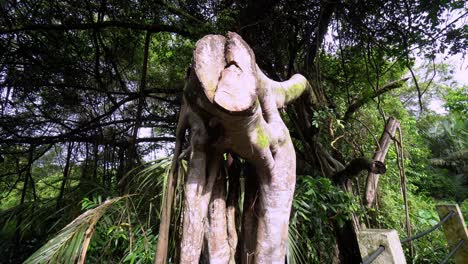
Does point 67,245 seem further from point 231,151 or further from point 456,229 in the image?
point 456,229

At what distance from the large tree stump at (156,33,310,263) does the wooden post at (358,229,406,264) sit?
15.6 inches

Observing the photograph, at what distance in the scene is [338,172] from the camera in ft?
6.10

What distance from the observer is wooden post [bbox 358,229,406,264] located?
967mm

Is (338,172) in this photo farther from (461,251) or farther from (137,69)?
(137,69)

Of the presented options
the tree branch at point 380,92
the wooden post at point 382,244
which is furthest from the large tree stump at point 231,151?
the tree branch at point 380,92

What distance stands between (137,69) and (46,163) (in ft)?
6.77

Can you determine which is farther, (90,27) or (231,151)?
(90,27)

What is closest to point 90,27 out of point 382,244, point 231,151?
point 231,151

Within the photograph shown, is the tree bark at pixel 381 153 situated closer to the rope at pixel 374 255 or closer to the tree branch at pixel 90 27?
the rope at pixel 374 255

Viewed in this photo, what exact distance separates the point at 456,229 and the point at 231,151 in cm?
157

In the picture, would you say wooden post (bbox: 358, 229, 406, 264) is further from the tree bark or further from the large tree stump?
the tree bark

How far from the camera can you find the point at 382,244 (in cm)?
98

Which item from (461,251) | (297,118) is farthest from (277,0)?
(461,251)

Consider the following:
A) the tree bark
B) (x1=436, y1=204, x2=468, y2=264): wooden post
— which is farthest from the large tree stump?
(x1=436, y1=204, x2=468, y2=264): wooden post
